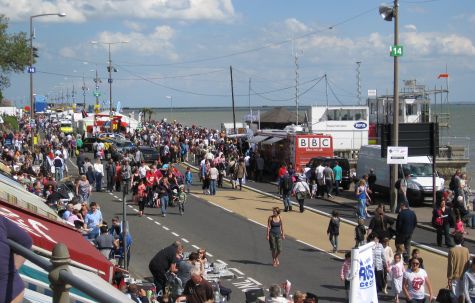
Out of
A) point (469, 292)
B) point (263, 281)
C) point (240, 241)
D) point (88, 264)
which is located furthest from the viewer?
point (240, 241)

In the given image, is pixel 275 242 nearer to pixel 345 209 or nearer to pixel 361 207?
pixel 361 207

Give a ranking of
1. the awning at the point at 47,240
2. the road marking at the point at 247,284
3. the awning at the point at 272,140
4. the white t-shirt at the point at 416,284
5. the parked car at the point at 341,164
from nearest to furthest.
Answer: the awning at the point at 47,240 → the white t-shirt at the point at 416,284 → the road marking at the point at 247,284 → the parked car at the point at 341,164 → the awning at the point at 272,140

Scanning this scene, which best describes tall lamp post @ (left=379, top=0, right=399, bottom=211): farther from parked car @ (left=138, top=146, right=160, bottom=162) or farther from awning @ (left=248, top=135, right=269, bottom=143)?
parked car @ (left=138, top=146, right=160, bottom=162)

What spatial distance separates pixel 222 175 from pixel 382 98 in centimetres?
2731

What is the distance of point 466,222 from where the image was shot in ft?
82.7

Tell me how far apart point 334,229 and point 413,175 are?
445 inches

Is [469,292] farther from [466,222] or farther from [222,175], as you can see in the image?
[222,175]

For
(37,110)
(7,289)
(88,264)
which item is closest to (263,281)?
(88,264)

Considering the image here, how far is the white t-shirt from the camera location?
13453 mm

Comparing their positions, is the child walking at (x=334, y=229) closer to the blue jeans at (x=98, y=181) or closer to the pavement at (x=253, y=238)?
the pavement at (x=253, y=238)

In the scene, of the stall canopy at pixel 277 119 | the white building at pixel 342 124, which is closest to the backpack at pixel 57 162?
the white building at pixel 342 124

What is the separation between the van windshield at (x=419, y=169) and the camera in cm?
3011

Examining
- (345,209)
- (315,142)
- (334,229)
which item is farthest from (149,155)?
(334,229)

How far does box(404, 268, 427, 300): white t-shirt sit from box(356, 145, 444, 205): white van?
49.4 feet
